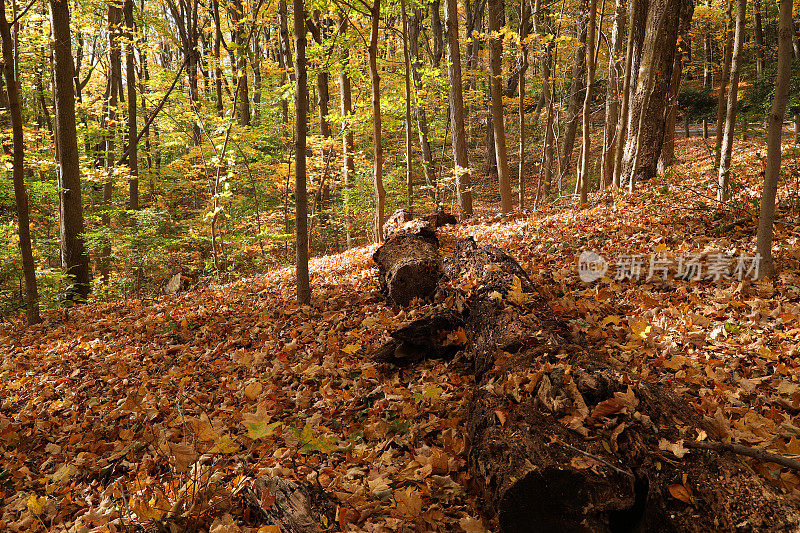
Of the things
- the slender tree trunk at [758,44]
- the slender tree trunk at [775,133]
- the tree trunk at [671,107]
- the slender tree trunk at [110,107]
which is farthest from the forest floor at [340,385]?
the slender tree trunk at [758,44]

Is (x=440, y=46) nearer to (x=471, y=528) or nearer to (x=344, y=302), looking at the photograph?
(x=344, y=302)

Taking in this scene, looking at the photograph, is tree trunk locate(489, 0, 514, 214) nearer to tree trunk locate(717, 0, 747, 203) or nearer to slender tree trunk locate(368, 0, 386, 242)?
slender tree trunk locate(368, 0, 386, 242)

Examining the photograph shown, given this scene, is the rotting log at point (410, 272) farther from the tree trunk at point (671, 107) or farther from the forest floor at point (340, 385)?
the tree trunk at point (671, 107)

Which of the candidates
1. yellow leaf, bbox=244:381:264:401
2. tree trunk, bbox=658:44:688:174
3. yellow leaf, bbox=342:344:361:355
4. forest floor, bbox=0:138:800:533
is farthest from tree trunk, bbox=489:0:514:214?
yellow leaf, bbox=244:381:264:401

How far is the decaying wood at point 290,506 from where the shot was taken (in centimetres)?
229

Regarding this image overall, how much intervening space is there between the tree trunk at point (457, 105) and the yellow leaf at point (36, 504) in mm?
9091

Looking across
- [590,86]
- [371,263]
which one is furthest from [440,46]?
[371,263]

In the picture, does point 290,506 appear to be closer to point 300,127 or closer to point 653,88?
point 300,127

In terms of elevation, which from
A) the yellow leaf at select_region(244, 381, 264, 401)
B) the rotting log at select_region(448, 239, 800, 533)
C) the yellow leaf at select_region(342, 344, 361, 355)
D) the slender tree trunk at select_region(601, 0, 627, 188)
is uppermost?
the slender tree trunk at select_region(601, 0, 627, 188)

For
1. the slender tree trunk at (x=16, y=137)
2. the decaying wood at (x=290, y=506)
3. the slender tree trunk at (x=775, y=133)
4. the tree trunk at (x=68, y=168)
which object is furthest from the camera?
the tree trunk at (x=68, y=168)

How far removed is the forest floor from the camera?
2701mm

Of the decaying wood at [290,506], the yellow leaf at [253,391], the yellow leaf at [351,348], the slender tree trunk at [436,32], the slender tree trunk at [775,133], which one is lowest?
the yellow leaf at [253,391]

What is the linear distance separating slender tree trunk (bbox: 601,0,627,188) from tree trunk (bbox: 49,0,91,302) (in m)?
12.9

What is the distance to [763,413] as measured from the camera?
288 cm
